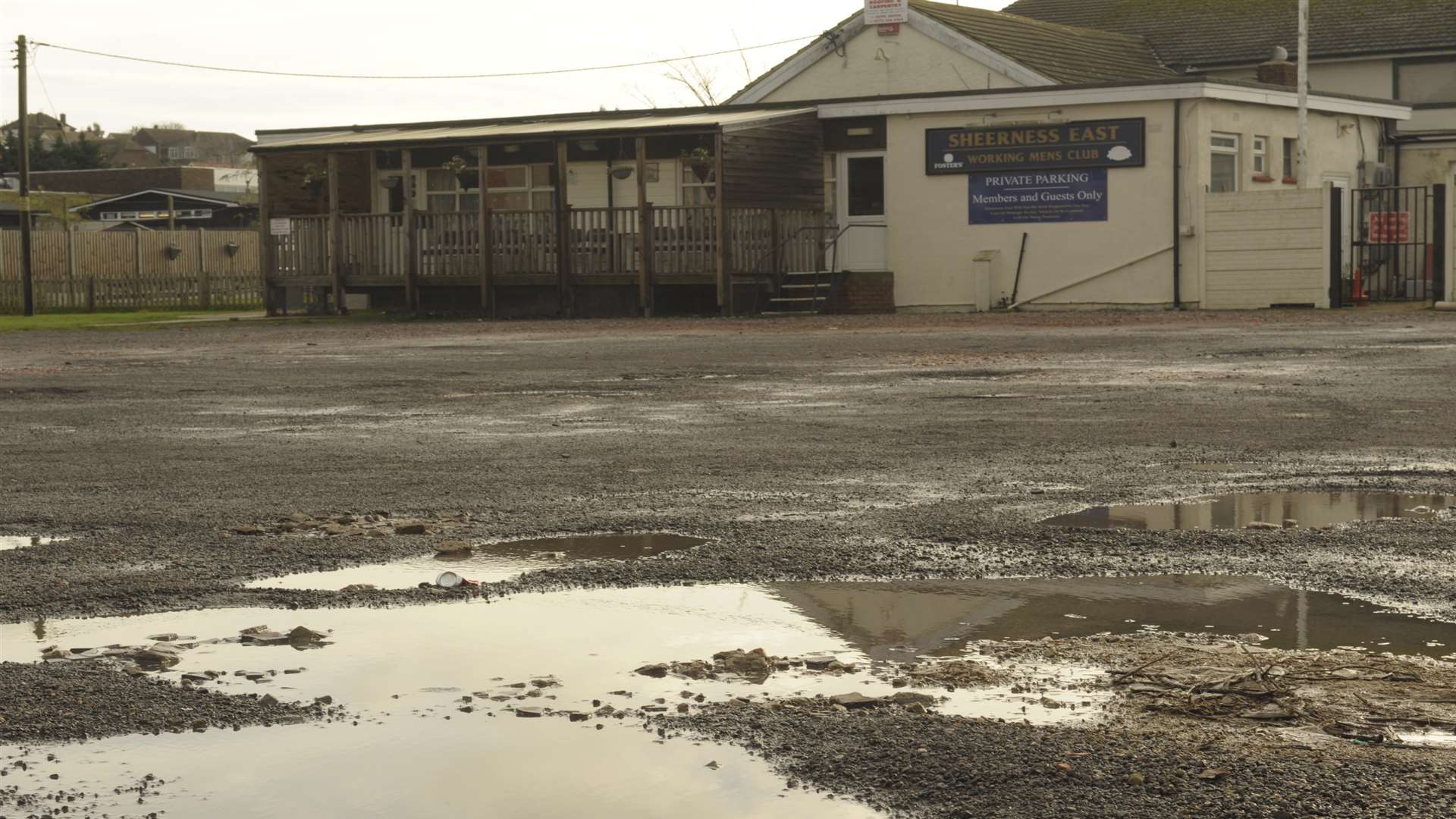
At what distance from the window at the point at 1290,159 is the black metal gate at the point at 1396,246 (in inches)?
50.5

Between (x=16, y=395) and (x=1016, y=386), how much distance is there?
8.35 m

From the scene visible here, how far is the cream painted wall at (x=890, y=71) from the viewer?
37781 millimetres

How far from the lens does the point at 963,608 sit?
225 inches

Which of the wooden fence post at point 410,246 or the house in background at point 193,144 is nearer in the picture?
the wooden fence post at point 410,246

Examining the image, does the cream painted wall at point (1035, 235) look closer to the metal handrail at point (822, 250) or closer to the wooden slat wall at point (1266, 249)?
the wooden slat wall at point (1266, 249)

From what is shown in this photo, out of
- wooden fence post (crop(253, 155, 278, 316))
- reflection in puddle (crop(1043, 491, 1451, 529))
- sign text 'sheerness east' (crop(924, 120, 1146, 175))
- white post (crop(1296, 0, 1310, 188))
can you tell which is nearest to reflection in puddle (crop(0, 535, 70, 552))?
reflection in puddle (crop(1043, 491, 1451, 529))

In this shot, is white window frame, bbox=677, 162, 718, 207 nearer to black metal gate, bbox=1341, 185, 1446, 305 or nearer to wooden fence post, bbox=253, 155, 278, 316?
wooden fence post, bbox=253, 155, 278, 316

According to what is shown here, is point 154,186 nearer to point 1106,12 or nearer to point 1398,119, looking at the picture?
point 1106,12

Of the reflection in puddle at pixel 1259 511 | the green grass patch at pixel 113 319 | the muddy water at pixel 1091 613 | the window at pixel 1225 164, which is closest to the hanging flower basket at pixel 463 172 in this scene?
the green grass patch at pixel 113 319

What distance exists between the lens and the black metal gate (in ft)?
95.2

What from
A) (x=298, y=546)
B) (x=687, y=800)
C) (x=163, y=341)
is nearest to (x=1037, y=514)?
(x=298, y=546)

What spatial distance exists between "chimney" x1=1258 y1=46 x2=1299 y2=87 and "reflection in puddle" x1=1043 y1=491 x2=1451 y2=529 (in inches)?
1194

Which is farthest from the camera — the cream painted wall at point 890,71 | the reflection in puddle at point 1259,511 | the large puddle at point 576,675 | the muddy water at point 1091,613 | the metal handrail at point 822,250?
the cream painted wall at point 890,71

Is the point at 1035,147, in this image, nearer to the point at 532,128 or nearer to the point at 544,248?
the point at 544,248
